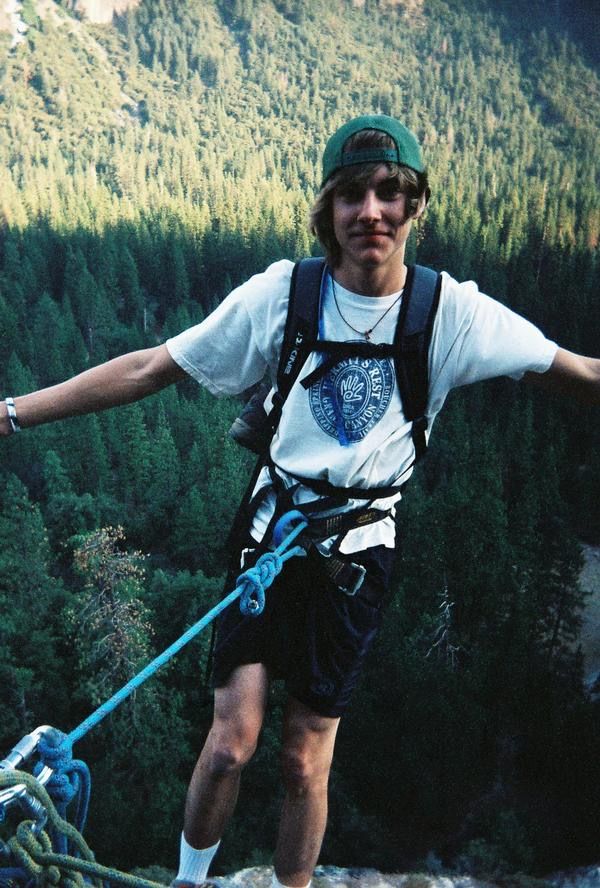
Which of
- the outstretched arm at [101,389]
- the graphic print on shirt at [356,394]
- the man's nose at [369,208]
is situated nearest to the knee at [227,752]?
the graphic print on shirt at [356,394]

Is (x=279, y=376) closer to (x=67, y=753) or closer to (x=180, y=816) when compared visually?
(x=67, y=753)

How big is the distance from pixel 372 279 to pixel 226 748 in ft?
5.03

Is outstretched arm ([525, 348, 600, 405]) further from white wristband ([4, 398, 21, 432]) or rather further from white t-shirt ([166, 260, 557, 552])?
white wristband ([4, 398, 21, 432])

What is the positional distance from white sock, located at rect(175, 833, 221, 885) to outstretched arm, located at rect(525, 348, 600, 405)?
1884 millimetres

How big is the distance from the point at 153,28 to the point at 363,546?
699 feet

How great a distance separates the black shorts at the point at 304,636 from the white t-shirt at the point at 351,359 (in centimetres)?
37

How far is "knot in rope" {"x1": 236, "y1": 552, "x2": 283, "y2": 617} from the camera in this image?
2391mm

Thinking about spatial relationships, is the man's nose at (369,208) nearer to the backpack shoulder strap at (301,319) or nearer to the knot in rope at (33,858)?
the backpack shoulder strap at (301,319)

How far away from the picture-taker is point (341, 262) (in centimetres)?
252

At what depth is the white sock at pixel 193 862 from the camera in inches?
104

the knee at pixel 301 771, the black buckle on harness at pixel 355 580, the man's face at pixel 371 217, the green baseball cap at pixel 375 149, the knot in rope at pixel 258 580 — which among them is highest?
the green baseball cap at pixel 375 149

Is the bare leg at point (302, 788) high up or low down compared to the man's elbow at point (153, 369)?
down

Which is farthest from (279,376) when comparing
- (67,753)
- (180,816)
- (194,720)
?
(194,720)

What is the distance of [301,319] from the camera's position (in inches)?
95.7
